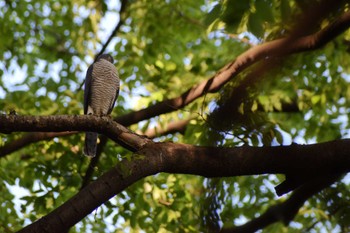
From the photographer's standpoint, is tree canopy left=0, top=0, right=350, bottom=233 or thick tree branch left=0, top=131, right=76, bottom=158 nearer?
tree canopy left=0, top=0, right=350, bottom=233

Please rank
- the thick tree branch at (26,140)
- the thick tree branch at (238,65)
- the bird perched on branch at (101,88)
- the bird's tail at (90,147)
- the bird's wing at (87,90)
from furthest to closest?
the bird perched on branch at (101,88) → the bird's wing at (87,90) → the bird's tail at (90,147) → the thick tree branch at (26,140) → the thick tree branch at (238,65)

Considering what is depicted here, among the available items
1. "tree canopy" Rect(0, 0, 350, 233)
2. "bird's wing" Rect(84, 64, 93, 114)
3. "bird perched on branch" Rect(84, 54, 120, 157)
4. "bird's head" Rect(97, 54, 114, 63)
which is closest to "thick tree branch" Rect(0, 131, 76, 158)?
"tree canopy" Rect(0, 0, 350, 233)

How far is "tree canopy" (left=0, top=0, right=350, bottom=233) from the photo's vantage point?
7.47 ft

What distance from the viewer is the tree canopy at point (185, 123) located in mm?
2275

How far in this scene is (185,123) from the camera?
735 cm

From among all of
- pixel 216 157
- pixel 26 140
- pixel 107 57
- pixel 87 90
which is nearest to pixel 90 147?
pixel 26 140

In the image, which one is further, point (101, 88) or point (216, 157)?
point (101, 88)

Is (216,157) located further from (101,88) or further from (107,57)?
(107,57)

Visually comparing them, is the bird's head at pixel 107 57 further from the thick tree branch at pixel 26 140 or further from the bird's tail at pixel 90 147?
the thick tree branch at pixel 26 140

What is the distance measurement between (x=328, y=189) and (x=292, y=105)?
4764 mm

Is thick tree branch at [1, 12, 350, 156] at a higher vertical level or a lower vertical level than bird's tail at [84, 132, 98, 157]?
lower

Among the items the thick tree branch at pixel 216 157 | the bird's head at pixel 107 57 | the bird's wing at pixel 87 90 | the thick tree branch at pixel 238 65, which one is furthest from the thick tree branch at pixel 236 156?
the bird's head at pixel 107 57

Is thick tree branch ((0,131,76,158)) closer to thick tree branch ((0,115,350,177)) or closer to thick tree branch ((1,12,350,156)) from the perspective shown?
thick tree branch ((1,12,350,156))

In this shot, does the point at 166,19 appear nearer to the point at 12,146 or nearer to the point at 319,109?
the point at 319,109
